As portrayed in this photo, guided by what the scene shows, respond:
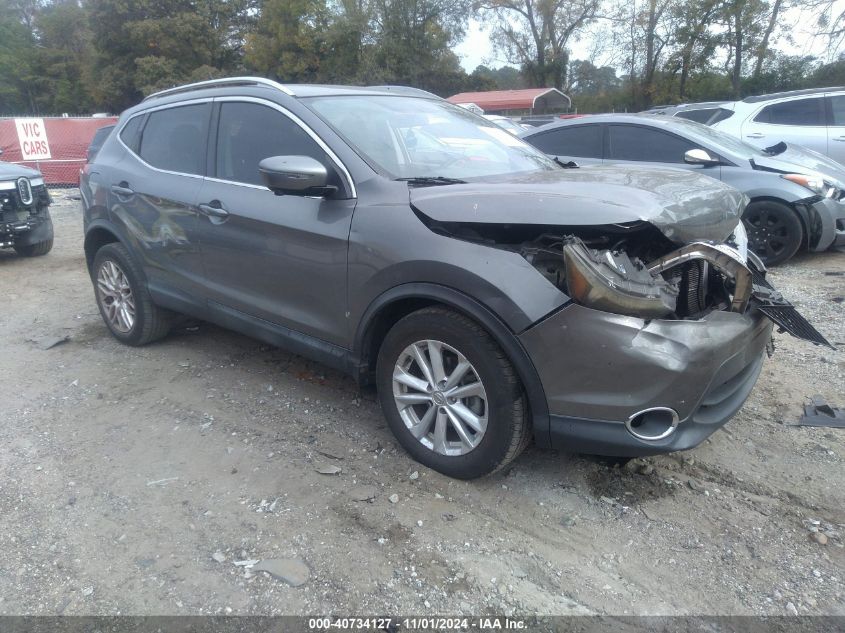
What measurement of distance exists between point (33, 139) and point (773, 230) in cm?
1543

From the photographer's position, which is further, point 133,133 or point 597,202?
point 133,133

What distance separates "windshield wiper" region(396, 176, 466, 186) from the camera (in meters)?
3.30

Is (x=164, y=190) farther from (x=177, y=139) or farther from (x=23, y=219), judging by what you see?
(x=23, y=219)

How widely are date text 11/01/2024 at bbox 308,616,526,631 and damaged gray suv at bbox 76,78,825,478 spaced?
73cm

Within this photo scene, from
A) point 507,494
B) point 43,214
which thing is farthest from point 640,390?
point 43,214

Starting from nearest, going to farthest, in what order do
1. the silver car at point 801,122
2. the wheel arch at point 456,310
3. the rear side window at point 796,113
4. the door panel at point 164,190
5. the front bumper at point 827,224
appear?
the wheel arch at point 456,310 < the door panel at point 164,190 < the front bumper at point 827,224 < the silver car at point 801,122 < the rear side window at point 796,113

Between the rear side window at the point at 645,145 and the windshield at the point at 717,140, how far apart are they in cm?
16

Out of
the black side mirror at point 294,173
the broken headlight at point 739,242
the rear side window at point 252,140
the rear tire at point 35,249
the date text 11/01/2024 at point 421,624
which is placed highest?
the rear side window at point 252,140

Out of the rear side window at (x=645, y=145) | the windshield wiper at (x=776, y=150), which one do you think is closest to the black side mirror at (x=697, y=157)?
the rear side window at (x=645, y=145)

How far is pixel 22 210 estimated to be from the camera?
8.14 m

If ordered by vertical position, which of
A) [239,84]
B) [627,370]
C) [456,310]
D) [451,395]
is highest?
[239,84]

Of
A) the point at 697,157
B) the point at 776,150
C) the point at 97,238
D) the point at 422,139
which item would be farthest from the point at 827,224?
the point at 97,238

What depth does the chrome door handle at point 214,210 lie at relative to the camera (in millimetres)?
3881

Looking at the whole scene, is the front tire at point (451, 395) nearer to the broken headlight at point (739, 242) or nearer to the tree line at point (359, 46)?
the broken headlight at point (739, 242)
